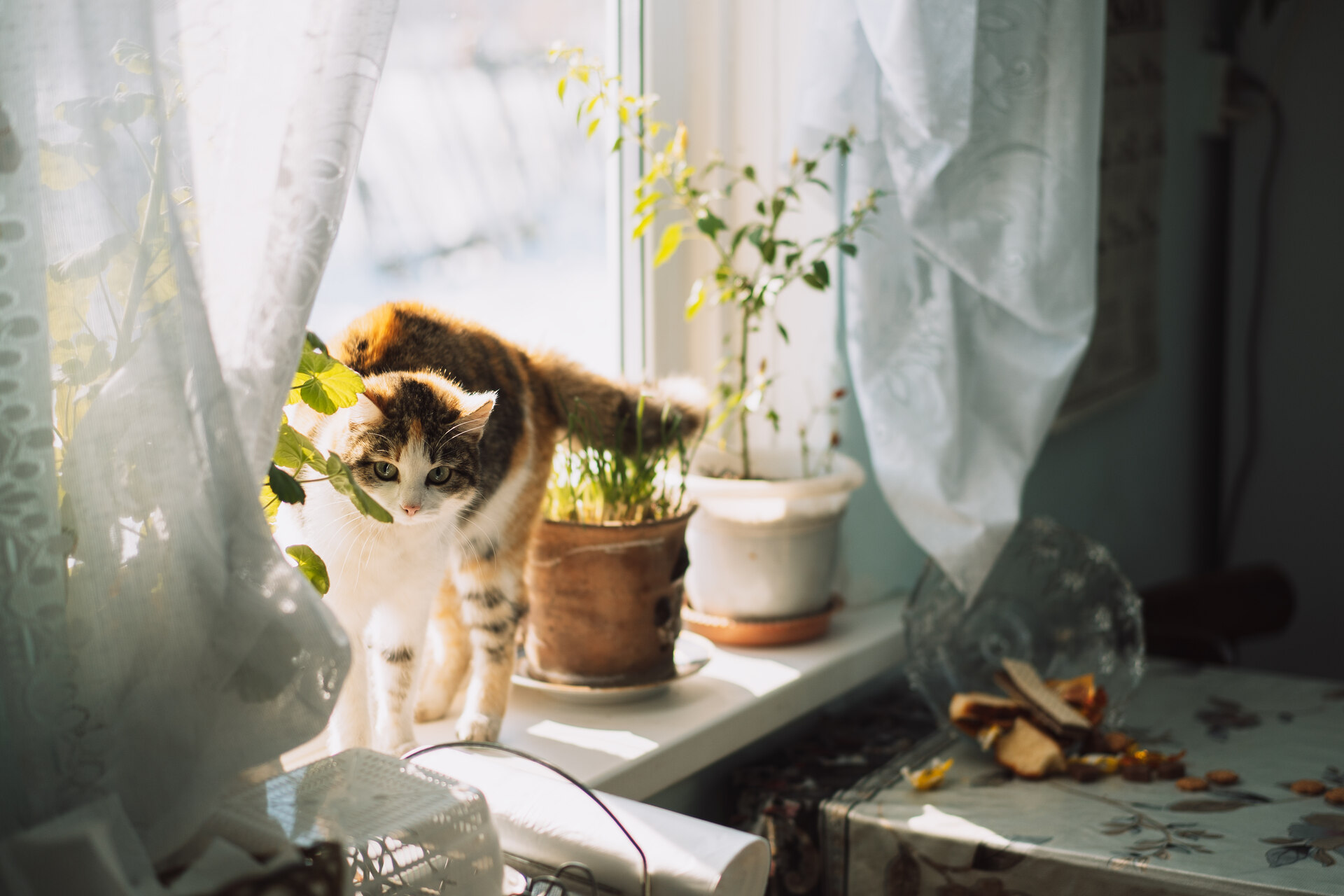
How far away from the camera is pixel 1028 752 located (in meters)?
1.19

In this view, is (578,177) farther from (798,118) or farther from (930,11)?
(930,11)

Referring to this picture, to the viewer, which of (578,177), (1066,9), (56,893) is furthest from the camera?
(578,177)

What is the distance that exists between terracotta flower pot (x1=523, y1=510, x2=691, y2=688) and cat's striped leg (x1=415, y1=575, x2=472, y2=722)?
0.08 meters

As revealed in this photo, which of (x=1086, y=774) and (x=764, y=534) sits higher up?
(x=764, y=534)

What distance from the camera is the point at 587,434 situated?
1138 mm

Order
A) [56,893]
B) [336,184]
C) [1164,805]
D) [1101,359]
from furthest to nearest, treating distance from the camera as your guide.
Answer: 1. [1101,359]
2. [1164,805]
3. [336,184]
4. [56,893]

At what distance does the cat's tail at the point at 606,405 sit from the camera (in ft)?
3.76

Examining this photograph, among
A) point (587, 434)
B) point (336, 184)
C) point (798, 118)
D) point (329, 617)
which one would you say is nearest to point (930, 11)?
point (798, 118)

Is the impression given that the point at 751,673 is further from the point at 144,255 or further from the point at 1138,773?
the point at 144,255

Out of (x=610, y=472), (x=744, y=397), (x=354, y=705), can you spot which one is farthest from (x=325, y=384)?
(x=744, y=397)

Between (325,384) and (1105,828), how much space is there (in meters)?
0.81

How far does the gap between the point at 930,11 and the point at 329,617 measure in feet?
2.89

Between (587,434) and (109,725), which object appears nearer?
(109,725)

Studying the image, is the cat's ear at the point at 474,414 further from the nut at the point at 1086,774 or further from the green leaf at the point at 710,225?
the nut at the point at 1086,774
